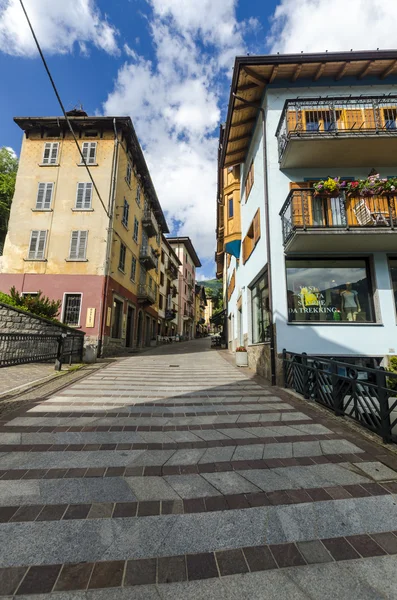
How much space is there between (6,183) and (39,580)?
26.0m

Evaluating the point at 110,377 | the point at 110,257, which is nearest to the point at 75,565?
the point at 110,377

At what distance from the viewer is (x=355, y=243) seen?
7.81 m

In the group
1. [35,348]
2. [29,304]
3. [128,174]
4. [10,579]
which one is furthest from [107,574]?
[128,174]

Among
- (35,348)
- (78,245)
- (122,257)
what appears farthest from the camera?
(122,257)

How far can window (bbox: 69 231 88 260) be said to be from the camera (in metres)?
15.0

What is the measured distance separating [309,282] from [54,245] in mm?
13855

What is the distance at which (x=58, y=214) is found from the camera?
15.5 meters

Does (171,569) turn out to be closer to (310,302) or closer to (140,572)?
(140,572)

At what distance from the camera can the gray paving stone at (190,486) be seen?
230 cm

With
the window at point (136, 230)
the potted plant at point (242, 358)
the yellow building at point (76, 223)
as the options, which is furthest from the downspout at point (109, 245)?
the potted plant at point (242, 358)

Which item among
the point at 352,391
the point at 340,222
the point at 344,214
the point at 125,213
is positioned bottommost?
the point at 352,391

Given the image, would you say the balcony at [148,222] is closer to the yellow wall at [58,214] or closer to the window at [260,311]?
the yellow wall at [58,214]

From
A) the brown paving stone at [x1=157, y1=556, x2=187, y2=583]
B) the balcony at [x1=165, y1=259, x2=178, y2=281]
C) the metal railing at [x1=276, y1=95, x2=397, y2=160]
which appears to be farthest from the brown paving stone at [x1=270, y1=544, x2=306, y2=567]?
the balcony at [x1=165, y1=259, x2=178, y2=281]

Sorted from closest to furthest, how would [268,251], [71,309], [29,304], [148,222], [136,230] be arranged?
1. [268,251]
2. [29,304]
3. [71,309]
4. [136,230]
5. [148,222]
